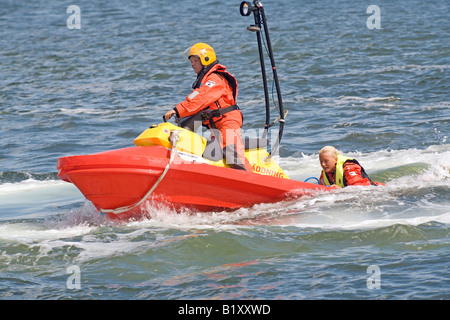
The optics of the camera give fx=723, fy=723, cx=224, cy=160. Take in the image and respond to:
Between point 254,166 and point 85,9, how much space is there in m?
19.1

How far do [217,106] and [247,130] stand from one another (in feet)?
16.6

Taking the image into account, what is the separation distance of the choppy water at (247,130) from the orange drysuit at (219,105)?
0.77 meters

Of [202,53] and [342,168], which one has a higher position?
[202,53]

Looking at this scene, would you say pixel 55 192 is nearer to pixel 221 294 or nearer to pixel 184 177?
pixel 184 177

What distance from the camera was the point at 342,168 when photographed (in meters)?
7.70

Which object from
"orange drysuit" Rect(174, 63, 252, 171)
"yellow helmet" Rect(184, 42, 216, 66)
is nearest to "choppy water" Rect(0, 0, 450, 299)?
"orange drysuit" Rect(174, 63, 252, 171)

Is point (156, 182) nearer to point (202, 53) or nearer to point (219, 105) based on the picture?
point (219, 105)

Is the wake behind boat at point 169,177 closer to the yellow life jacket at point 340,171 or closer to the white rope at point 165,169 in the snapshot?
the white rope at point 165,169

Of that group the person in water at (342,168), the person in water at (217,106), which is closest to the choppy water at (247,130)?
the person in water at (342,168)

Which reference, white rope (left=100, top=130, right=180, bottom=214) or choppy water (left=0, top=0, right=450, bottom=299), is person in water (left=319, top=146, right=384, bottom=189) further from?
white rope (left=100, top=130, right=180, bottom=214)

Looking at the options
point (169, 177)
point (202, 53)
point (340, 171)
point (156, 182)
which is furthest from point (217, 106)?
point (340, 171)

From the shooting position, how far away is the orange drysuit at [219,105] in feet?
23.5

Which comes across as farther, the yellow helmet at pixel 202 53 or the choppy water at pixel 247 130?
the yellow helmet at pixel 202 53

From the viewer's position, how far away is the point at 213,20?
22.3 metres
